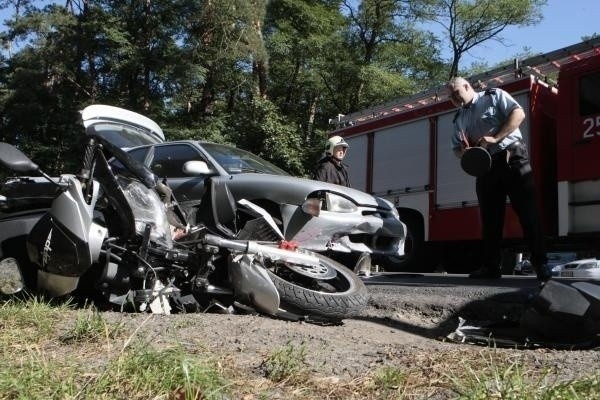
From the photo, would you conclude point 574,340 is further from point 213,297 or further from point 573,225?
point 573,225

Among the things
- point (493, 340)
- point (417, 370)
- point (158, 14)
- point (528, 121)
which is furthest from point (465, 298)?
point (158, 14)

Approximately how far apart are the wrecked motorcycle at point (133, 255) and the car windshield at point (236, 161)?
5.37 feet

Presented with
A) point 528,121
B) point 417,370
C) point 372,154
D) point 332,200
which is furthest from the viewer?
point 372,154

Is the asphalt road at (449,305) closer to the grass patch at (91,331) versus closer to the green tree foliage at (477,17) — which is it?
the grass patch at (91,331)

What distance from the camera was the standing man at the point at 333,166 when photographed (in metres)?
6.62

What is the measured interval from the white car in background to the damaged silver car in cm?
160

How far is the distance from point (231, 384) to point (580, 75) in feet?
22.3

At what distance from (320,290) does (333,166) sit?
2.80 meters

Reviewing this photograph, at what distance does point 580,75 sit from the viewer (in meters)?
7.36

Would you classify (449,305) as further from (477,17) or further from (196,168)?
(477,17)

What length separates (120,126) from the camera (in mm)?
4727

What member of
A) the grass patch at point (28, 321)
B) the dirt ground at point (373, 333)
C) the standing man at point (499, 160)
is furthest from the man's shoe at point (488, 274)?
the grass patch at point (28, 321)

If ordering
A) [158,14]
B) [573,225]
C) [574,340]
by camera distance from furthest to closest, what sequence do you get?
[158,14]
[573,225]
[574,340]

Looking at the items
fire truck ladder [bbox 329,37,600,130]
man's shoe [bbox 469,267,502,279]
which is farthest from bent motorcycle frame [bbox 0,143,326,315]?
fire truck ladder [bbox 329,37,600,130]
